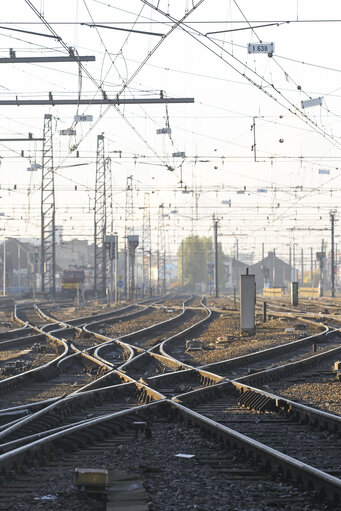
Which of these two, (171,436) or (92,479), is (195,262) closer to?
(171,436)

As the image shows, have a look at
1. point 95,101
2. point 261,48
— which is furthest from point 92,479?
point 95,101

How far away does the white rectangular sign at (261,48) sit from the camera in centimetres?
1944

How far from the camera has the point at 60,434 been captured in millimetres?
7770

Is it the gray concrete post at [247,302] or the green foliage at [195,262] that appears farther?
the green foliage at [195,262]

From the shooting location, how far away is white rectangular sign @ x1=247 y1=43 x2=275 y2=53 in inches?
765

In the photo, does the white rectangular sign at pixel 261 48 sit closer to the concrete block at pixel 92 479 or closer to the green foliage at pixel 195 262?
the concrete block at pixel 92 479

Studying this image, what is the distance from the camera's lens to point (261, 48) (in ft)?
64.3

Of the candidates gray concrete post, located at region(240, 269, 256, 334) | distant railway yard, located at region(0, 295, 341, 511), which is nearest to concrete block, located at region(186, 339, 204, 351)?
distant railway yard, located at region(0, 295, 341, 511)

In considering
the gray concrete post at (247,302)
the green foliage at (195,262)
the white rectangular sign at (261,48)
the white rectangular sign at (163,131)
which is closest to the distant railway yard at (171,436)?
the gray concrete post at (247,302)

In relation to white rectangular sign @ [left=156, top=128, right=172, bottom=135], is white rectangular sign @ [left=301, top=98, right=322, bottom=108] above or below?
below

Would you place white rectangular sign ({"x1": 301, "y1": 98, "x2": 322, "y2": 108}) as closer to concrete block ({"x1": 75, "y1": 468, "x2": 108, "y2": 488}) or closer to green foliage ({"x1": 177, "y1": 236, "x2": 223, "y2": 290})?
concrete block ({"x1": 75, "y1": 468, "x2": 108, "y2": 488})

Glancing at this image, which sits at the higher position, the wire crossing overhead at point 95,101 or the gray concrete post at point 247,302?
the wire crossing overhead at point 95,101

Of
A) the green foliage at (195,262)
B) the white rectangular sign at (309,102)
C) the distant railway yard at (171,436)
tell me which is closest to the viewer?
the distant railway yard at (171,436)

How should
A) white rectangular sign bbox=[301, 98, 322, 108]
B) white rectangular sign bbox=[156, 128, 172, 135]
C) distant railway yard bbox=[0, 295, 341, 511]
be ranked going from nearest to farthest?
distant railway yard bbox=[0, 295, 341, 511]
white rectangular sign bbox=[301, 98, 322, 108]
white rectangular sign bbox=[156, 128, 172, 135]
